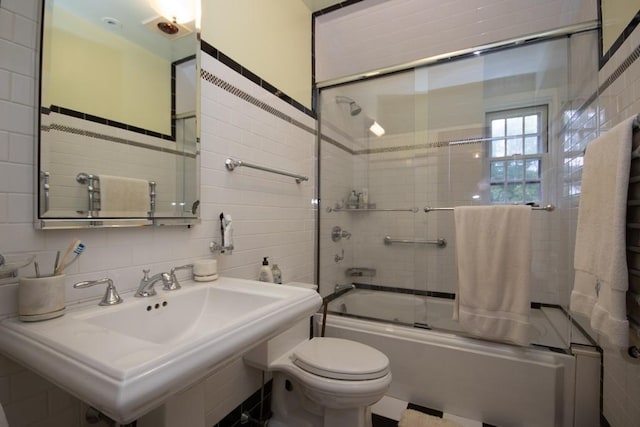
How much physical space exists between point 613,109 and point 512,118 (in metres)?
0.82

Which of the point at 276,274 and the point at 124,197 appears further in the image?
the point at 276,274

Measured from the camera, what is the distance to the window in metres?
2.05

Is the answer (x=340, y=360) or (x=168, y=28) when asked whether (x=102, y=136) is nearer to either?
(x=168, y=28)

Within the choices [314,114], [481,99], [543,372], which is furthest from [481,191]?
[314,114]

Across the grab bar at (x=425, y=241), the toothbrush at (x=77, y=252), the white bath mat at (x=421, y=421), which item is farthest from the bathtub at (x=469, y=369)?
the toothbrush at (x=77, y=252)

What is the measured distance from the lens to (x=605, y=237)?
1029 mm

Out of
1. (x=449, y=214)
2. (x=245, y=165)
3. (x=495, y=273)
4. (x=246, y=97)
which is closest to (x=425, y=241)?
(x=449, y=214)

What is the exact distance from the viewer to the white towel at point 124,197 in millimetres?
980

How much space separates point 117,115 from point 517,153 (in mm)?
2416

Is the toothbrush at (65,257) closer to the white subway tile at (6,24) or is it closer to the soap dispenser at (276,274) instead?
the white subway tile at (6,24)

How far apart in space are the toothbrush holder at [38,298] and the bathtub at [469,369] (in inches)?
61.0

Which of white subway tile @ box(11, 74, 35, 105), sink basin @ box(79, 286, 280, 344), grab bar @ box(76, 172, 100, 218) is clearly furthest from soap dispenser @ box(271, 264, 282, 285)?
white subway tile @ box(11, 74, 35, 105)

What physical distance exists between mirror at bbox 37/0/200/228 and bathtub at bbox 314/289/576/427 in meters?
1.40

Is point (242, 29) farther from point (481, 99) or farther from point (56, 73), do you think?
point (481, 99)
